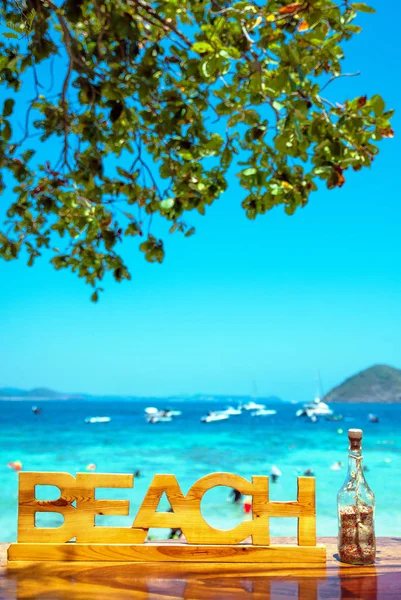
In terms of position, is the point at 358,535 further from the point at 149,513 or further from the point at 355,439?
the point at 149,513

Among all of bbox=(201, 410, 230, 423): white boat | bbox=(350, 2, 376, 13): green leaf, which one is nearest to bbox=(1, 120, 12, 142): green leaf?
bbox=(350, 2, 376, 13): green leaf

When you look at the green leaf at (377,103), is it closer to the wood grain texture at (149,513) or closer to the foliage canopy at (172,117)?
the foliage canopy at (172,117)

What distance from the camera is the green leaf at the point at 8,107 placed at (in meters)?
2.54

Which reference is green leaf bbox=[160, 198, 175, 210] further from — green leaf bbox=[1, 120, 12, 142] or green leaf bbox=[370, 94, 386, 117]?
green leaf bbox=[370, 94, 386, 117]

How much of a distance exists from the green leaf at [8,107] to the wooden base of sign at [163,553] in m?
1.69

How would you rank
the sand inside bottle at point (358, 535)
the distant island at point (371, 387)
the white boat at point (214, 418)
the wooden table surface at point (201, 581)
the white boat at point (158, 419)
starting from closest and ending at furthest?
the wooden table surface at point (201, 581)
the sand inside bottle at point (358, 535)
the white boat at point (158, 419)
the white boat at point (214, 418)
the distant island at point (371, 387)

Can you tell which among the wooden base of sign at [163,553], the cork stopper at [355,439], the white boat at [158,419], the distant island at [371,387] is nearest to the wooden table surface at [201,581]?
the wooden base of sign at [163,553]

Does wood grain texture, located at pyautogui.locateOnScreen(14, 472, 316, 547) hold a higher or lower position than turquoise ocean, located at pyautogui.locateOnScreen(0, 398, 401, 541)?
higher

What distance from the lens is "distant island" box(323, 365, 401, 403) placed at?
75625 millimetres

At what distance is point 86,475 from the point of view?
177cm

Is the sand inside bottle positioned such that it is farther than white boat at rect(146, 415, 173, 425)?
No

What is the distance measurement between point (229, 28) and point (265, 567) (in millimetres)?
2256

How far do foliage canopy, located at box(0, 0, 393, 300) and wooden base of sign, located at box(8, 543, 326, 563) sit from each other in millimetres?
1434

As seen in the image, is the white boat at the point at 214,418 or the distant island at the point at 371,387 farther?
the distant island at the point at 371,387
